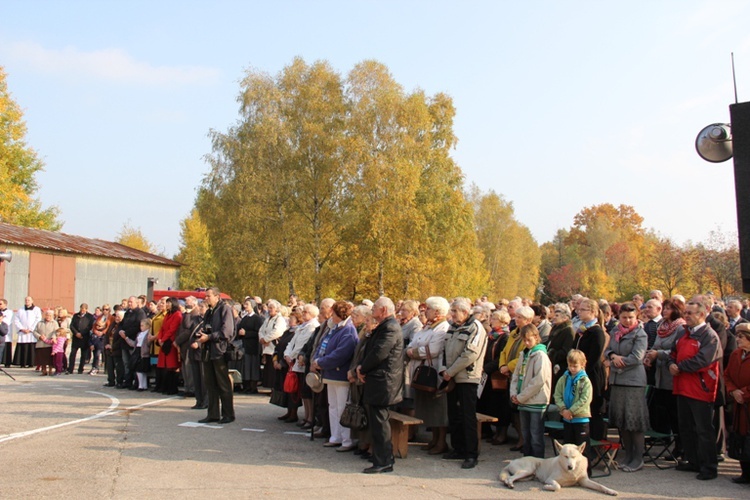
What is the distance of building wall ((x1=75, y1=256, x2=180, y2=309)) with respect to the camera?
3047 centimetres

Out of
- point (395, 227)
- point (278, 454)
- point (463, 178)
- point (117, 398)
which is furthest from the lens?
point (463, 178)

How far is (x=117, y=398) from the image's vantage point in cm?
1324

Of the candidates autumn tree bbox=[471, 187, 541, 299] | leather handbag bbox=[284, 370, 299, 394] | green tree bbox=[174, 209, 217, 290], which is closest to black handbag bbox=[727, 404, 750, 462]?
leather handbag bbox=[284, 370, 299, 394]

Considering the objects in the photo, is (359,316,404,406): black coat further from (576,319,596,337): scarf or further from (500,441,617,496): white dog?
(576,319,596,337): scarf

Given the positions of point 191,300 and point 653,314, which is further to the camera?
point 191,300

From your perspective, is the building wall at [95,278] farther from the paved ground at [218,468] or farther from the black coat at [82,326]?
the paved ground at [218,468]

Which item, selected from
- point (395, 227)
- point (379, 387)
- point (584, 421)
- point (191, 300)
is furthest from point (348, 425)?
point (395, 227)

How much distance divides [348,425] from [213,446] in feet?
6.62

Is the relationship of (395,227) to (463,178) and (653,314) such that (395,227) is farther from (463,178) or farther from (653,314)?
(653,314)

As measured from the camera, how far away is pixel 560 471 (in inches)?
273

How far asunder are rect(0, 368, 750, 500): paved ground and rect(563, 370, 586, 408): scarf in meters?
0.90

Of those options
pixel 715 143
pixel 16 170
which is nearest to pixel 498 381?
pixel 715 143

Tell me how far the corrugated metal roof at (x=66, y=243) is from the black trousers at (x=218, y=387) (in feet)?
64.3

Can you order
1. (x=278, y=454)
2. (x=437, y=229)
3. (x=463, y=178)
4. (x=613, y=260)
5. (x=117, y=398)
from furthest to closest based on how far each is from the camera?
(x=613, y=260), (x=463, y=178), (x=437, y=229), (x=117, y=398), (x=278, y=454)
